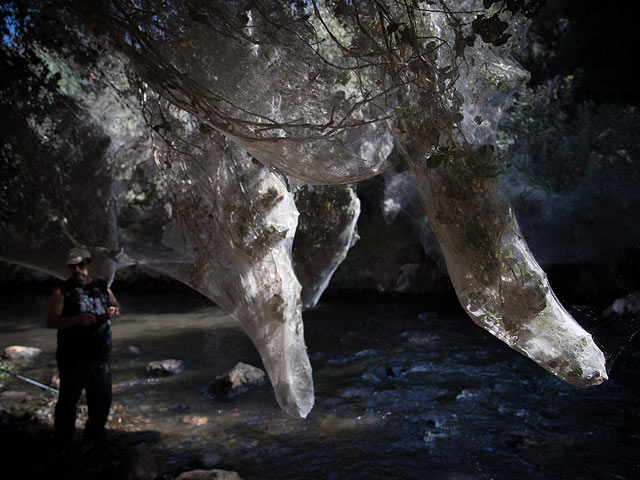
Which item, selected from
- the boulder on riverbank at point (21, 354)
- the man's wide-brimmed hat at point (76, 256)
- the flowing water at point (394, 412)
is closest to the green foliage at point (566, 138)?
the flowing water at point (394, 412)

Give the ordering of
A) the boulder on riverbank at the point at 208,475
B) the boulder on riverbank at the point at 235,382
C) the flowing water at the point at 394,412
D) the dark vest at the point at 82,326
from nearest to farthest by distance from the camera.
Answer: the boulder on riverbank at the point at 208,475
the dark vest at the point at 82,326
the flowing water at the point at 394,412
the boulder on riverbank at the point at 235,382

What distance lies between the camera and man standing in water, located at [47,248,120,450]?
4.09m

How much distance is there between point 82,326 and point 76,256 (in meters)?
0.61

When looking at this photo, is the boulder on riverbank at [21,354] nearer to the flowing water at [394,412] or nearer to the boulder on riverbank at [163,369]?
the flowing water at [394,412]

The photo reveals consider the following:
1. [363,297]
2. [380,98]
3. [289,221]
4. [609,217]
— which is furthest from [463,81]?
[363,297]

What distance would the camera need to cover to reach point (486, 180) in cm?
220

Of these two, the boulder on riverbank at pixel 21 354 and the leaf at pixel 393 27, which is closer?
the leaf at pixel 393 27

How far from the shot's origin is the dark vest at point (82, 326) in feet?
13.6

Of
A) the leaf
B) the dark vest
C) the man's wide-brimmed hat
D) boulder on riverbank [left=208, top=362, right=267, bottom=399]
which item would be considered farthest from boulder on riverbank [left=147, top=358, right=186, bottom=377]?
the leaf

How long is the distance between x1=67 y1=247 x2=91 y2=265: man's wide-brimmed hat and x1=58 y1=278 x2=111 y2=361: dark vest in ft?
0.76

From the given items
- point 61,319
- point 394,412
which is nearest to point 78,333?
point 61,319

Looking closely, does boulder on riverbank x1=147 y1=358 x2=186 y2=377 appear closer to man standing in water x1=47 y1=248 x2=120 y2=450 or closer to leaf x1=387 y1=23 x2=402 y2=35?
man standing in water x1=47 y1=248 x2=120 y2=450

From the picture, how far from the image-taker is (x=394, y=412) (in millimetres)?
5664

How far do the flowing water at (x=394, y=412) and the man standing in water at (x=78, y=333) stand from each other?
3.13 feet
